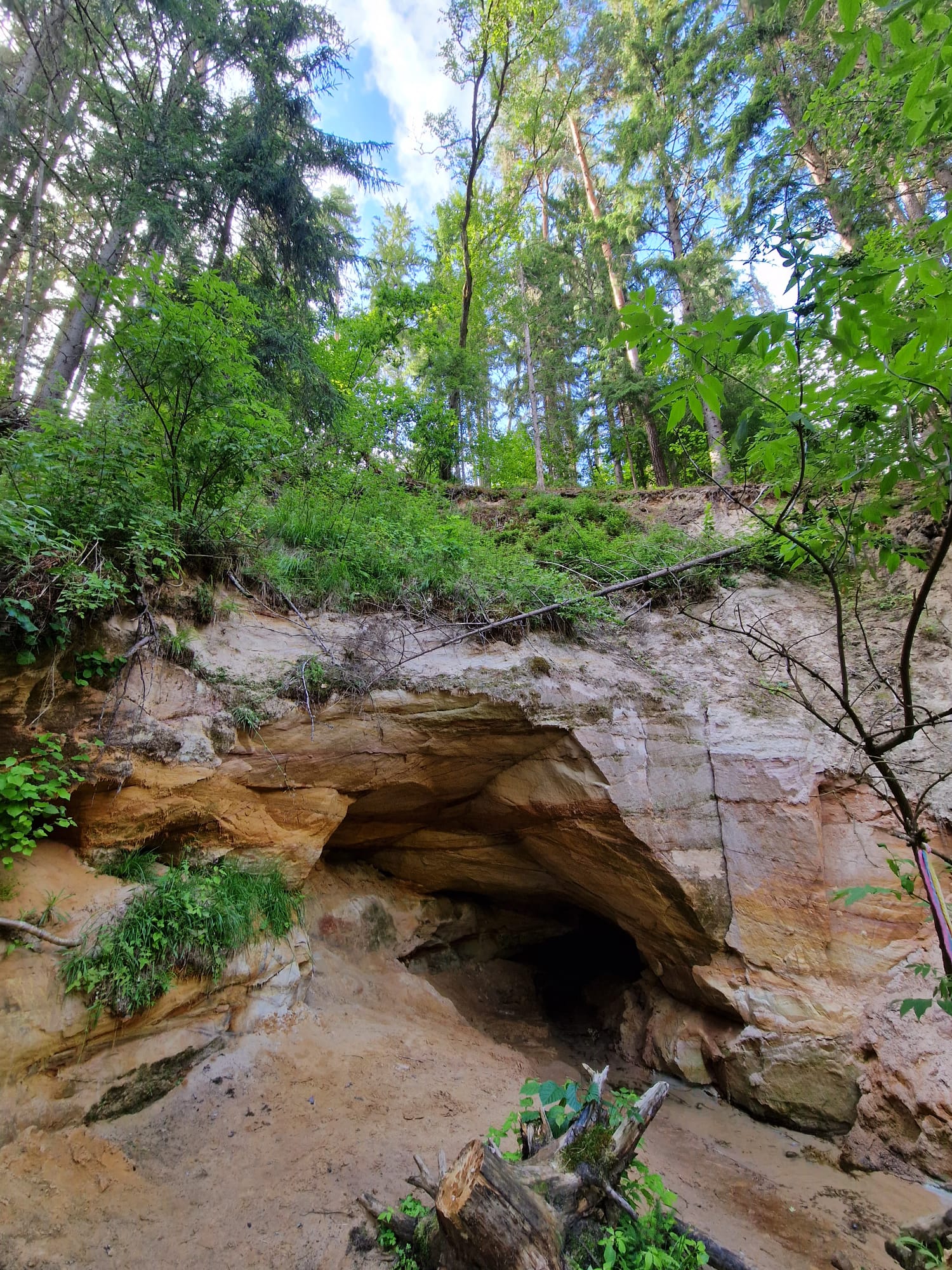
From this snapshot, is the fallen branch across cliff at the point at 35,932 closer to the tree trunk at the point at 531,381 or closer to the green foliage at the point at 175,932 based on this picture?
the green foliage at the point at 175,932

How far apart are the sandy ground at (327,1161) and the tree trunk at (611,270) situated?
38.9 ft

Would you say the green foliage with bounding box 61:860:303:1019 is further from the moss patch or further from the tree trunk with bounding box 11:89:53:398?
the tree trunk with bounding box 11:89:53:398

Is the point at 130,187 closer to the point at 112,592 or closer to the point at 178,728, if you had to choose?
the point at 112,592

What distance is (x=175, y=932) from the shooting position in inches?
147

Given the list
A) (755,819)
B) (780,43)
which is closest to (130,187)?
(755,819)

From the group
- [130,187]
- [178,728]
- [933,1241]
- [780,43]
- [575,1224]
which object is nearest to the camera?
[575,1224]

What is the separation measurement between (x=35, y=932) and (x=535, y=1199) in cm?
295

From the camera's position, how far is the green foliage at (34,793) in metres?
3.28

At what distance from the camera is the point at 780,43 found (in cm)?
972

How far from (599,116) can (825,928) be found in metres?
18.0

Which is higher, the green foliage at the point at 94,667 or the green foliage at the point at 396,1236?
the green foliage at the point at 94,667

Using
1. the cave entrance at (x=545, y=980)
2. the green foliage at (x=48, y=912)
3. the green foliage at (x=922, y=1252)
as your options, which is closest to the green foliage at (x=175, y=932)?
the green foliage at (x=48, y=912)

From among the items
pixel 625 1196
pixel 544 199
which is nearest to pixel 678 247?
pixel 544 199

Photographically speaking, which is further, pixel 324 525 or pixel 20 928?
pixel 324 525
